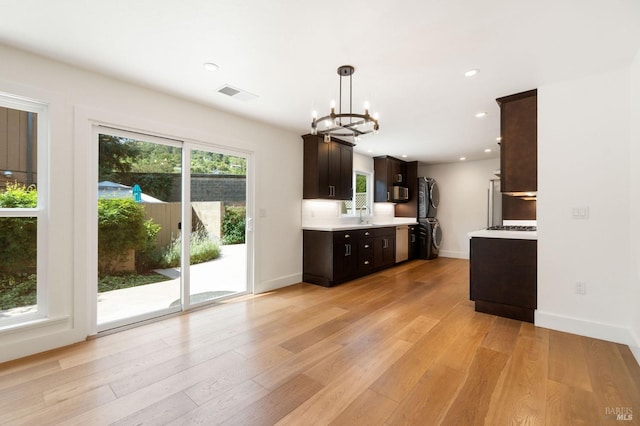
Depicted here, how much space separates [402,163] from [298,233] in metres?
3.78

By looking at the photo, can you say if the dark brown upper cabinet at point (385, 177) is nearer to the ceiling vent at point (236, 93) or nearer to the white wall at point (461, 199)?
the white wall at point (461, 199)

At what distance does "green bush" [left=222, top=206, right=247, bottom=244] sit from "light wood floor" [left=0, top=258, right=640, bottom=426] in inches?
43.6

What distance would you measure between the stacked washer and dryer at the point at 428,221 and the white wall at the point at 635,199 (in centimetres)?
451

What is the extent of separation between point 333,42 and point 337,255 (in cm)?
312

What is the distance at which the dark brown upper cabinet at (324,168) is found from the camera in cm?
473

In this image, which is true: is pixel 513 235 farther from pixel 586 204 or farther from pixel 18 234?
pixel 18 234

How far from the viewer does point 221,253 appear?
3.88 metres

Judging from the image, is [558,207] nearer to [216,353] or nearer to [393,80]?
[393,80]

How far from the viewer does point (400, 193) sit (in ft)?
22.8

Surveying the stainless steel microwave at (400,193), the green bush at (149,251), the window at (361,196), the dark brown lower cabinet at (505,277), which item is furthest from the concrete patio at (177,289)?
the stainless steel microwave at (400,193)

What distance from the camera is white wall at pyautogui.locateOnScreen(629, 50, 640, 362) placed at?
7.66ft

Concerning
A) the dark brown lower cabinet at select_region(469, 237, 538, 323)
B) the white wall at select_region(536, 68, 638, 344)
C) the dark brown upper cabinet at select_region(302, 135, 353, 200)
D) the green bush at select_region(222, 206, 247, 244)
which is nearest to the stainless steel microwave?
the dark brown upper cabinet at select_region(302, 135, 353, 200)

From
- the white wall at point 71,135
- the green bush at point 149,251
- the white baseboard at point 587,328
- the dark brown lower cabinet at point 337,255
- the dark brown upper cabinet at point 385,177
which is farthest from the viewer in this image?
the dark brown upper cabinet at point 385,177

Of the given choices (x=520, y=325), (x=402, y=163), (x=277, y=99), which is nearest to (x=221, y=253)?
(x=277, y=99)
